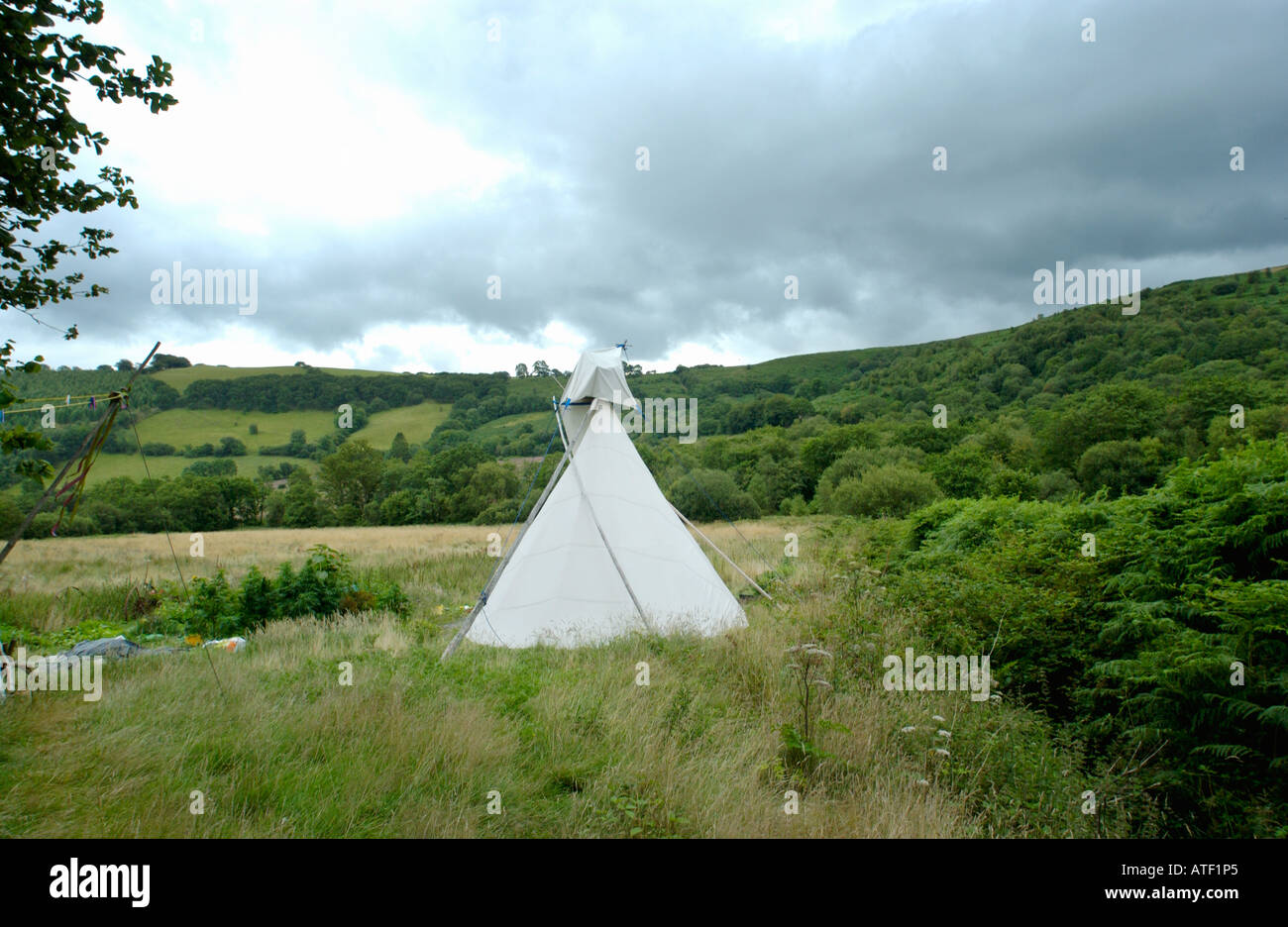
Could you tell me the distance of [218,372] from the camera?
91.9 meters

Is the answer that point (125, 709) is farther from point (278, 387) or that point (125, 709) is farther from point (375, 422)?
point (278, 387)

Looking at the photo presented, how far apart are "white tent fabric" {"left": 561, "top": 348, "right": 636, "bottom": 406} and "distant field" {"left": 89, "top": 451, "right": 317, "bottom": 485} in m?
55.5

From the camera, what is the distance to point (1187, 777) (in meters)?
4.76

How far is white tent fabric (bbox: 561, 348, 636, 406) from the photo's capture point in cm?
1025

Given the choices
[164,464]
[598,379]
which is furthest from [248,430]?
[598,379]

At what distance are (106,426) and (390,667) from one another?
3282 millimetres

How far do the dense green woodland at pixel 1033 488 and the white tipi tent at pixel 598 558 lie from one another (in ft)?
9.45

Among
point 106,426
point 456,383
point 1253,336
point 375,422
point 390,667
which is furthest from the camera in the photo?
point 456,383

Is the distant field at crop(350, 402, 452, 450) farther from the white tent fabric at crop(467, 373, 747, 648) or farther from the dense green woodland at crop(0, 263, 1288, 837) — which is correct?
the white tent fabric at crop(467, 373, 747, 648)

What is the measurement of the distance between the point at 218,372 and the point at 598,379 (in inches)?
4048

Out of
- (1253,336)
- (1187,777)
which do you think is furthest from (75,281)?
(1253,336)

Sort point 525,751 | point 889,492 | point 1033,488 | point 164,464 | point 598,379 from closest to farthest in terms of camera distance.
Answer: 1. point 525,751
2. point 598,379
3. point 889,492
4. point 1033,488
5. point 164,464

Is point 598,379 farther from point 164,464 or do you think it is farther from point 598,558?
point 164,464

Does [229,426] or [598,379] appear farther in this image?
[229,426]
